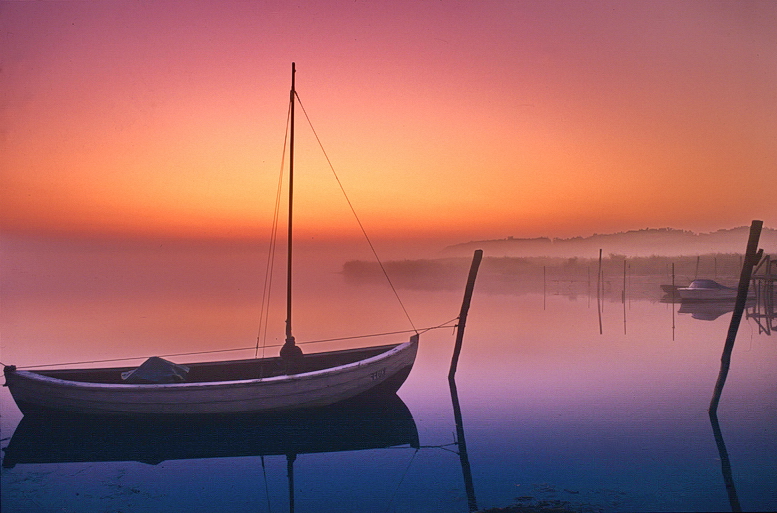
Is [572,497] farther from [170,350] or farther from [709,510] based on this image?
[170,350]

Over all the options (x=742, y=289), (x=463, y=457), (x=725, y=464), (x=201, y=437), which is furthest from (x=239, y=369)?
(x=742, y=289)

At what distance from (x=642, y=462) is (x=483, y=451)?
3.21 metres

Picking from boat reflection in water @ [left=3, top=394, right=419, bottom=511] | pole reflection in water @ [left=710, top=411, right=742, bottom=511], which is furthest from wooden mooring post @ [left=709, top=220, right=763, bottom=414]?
boat reflection in water @ [left=3, top=394, right=419, bottom=511]

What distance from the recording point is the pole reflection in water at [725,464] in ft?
29.6

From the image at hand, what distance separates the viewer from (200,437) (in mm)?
12938

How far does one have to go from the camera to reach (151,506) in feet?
30.3

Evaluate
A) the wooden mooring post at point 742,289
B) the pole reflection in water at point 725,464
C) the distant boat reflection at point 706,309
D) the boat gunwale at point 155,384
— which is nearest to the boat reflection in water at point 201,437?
the boat gunwale at point 155,384

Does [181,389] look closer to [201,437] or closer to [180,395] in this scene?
[180,395]

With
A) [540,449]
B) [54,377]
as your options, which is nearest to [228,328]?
[54,377]

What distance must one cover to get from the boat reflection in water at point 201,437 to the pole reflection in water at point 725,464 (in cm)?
619

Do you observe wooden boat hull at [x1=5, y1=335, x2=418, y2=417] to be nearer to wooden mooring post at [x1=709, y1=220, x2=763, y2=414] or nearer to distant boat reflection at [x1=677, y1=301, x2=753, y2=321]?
wooden mooring post at [x1=709, y1=220, x2=763, y2=414]

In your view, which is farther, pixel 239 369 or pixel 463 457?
pixel 239 369

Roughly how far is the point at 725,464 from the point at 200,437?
11.4 meters

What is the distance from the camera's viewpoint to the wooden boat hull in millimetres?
12734
